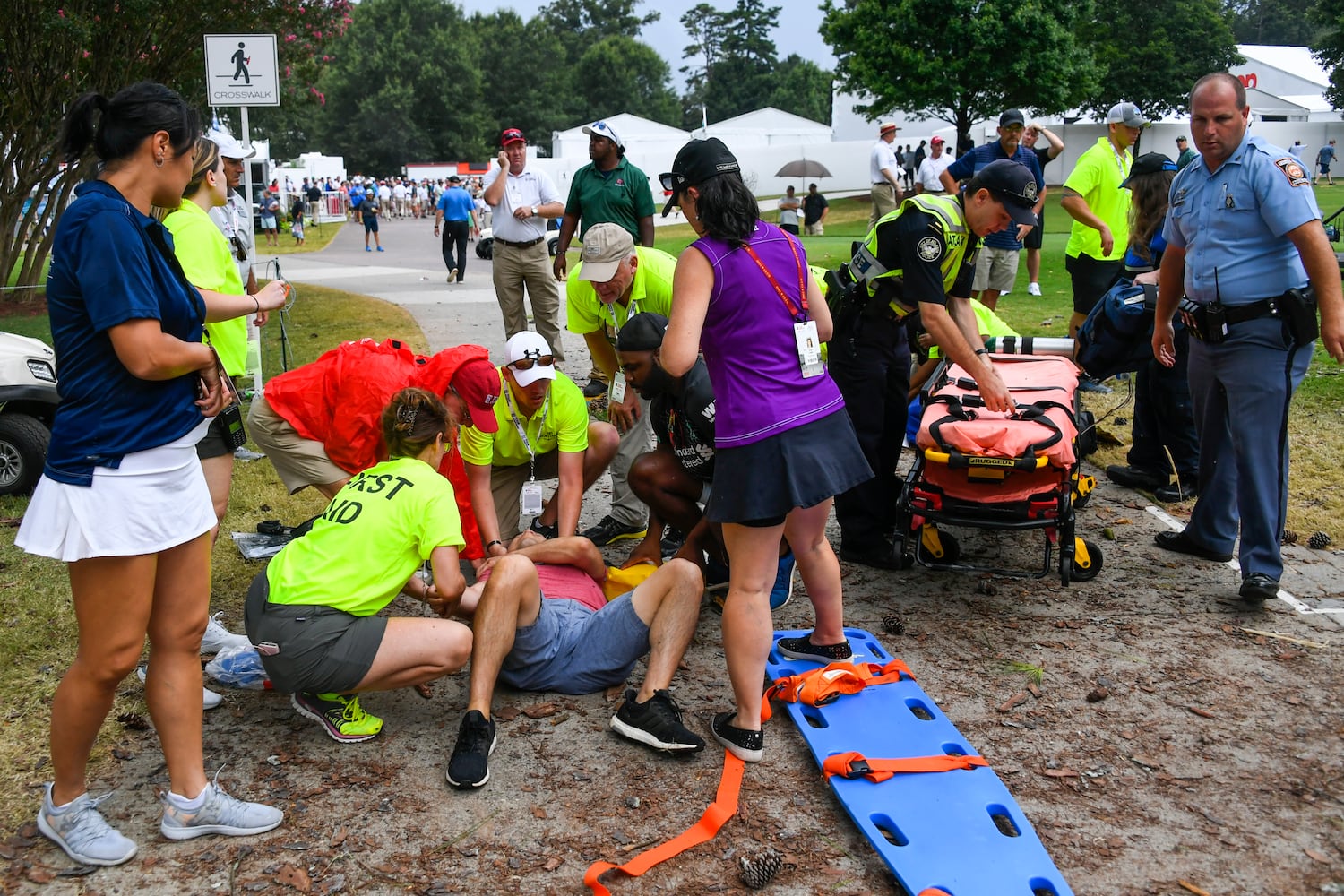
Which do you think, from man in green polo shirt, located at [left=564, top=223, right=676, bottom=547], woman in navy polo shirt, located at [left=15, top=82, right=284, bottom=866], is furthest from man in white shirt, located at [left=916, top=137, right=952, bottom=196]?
woman in navy polo shirt, located at [left=15, top=82, right=284, bottom=866]

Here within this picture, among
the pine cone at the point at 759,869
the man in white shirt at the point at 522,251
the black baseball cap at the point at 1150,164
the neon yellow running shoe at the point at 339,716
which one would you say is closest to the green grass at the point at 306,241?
the man in white shirt at the point at 522,251

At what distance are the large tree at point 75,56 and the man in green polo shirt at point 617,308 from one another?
31.6ft

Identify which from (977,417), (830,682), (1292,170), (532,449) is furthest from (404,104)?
(830,682)

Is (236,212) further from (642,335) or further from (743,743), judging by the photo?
(743,743)

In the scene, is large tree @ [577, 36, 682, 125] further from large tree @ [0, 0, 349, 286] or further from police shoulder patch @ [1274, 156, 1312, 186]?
police shoulder patch @ [1274, 156, 1312, 186]

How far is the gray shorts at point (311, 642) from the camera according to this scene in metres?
3.41

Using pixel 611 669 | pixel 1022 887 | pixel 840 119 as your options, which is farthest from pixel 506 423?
pixel 840 119

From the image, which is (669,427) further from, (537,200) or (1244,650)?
(537,200)

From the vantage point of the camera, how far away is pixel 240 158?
6355mm

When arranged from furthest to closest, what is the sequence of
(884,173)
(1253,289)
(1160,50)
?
(1160,50), (884,173), (1253,289)

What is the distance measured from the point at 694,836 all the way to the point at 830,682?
93 cm

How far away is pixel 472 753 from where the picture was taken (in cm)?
352

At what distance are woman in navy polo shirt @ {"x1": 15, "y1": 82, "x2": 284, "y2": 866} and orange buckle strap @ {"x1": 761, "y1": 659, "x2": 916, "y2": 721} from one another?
6.58 ft

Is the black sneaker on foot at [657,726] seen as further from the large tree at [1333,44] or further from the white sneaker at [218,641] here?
the large tree at [1333,44]
